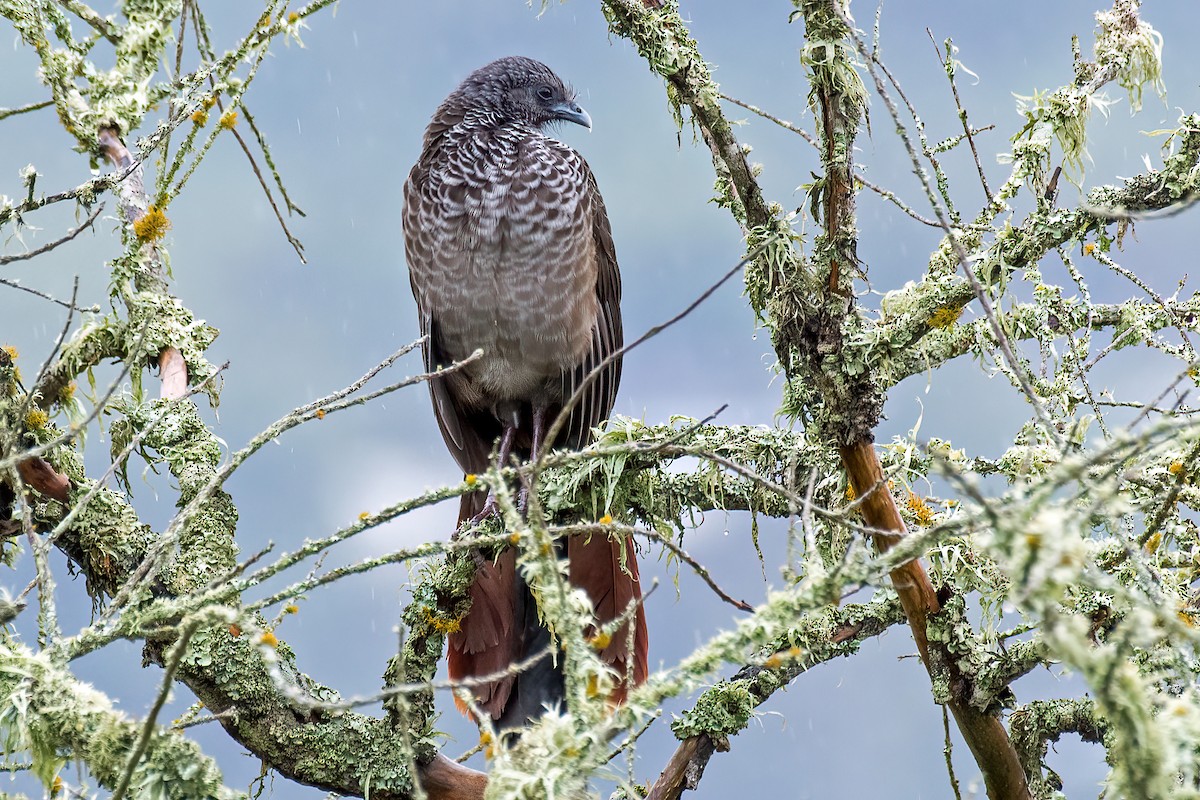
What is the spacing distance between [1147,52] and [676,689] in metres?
1.98

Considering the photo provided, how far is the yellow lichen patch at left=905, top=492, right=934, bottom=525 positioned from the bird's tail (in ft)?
2.30

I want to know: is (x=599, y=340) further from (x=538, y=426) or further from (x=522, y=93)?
(x=522, y=93)

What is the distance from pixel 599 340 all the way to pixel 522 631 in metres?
1.05

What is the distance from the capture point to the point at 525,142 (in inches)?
144

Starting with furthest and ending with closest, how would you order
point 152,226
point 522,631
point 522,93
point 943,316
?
point 522,93 → point 522,631 → point 152,226 → point 943,316

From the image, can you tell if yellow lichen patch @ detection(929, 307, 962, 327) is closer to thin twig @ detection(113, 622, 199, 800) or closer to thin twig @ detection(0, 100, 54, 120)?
thin twig @ detection(113, 622, 199, 800)

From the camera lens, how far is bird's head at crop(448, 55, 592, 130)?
3.95 m

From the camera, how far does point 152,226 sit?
2.51m

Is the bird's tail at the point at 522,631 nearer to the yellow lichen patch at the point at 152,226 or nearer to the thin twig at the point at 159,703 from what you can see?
the yellow lichen patch at the point at 152,226

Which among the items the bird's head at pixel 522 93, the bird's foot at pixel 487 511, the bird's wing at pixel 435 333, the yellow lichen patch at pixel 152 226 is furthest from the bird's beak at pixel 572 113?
the yellow lichen patch at pixel 152 226

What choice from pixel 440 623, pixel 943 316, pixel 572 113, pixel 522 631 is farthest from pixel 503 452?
pixel 943 316

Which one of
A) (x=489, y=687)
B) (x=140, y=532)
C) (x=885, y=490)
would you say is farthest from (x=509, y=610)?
(x=885, y=490)

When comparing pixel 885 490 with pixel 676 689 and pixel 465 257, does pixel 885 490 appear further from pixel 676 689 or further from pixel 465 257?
pixel 465 257

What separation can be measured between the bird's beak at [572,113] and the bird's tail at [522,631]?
67.5 inches
